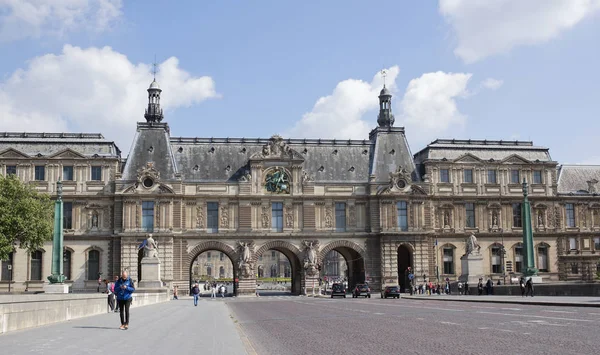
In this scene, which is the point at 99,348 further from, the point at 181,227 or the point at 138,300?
the point at 181,227

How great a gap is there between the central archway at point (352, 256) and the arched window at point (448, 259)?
9238mm

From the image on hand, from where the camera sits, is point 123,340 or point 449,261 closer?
point 123,340

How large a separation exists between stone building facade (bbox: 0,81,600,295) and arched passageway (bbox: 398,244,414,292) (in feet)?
0.58

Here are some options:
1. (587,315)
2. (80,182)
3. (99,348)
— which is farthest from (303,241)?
(99,348)

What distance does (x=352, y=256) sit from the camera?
3255 inches

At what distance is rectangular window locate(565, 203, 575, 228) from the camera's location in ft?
277

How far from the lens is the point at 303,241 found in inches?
3078

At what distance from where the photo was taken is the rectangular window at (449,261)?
81312 millimetres

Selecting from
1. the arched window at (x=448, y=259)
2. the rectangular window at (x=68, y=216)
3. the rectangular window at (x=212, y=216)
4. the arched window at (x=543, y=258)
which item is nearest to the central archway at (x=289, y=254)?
the rectangular window at (x=212, y=216)

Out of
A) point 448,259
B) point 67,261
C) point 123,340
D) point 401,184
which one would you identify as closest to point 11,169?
point 67,261

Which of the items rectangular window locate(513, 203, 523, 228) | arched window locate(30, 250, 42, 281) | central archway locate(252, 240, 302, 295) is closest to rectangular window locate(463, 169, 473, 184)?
rectangular window locate(513, 203, 523, 228)

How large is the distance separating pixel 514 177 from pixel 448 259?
11794 mm

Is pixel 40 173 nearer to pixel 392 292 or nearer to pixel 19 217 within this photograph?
pixel 19 217

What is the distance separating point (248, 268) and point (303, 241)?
6.43 metres
